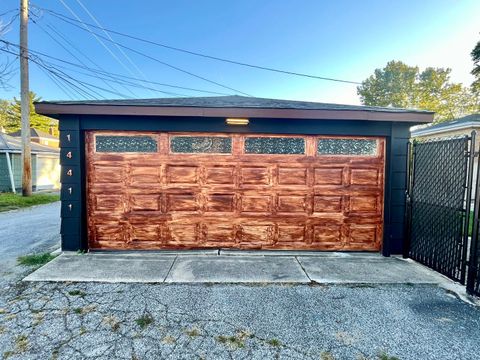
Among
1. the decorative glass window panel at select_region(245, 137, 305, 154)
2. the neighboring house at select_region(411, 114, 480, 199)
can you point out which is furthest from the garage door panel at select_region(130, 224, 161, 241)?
the neighboring house at select_region(411, 114, 480, 199)

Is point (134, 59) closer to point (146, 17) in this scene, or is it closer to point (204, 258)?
point (146, 17)

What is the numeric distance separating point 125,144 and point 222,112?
1763mm

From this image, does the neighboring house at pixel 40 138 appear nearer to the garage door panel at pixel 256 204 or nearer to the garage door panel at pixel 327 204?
the garage door panel at pixel 256 204

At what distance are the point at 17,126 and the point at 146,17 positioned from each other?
1168 inches

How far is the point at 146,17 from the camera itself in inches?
452

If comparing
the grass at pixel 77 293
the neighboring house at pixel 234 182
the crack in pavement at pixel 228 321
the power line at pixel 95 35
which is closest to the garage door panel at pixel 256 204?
the neighboring house at pixel 234 182

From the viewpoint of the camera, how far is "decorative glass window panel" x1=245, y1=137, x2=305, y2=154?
4.01m

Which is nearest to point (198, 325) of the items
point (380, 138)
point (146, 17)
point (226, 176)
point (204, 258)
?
point (204, 258)

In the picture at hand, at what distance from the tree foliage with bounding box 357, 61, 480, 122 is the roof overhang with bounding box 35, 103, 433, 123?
971 inches

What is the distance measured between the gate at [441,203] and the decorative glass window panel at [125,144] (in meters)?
4.32

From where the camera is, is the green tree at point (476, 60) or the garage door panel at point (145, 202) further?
the green tree at point (476, 60)

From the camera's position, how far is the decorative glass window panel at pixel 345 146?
4035mm

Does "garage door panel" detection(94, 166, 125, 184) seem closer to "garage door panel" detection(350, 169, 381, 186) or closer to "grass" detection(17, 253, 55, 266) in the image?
"grass" detection(17, 253, 55, 266)

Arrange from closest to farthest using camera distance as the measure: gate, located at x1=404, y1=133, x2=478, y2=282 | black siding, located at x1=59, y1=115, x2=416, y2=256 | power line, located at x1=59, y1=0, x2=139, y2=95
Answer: gate, located at x1=404, y1=133, x2=478, y2=282 < black siding, located at x1=59, y1=115, x2=416, y2=256 < power line, located at x1=59, y1=0, x2=139, y2=95
